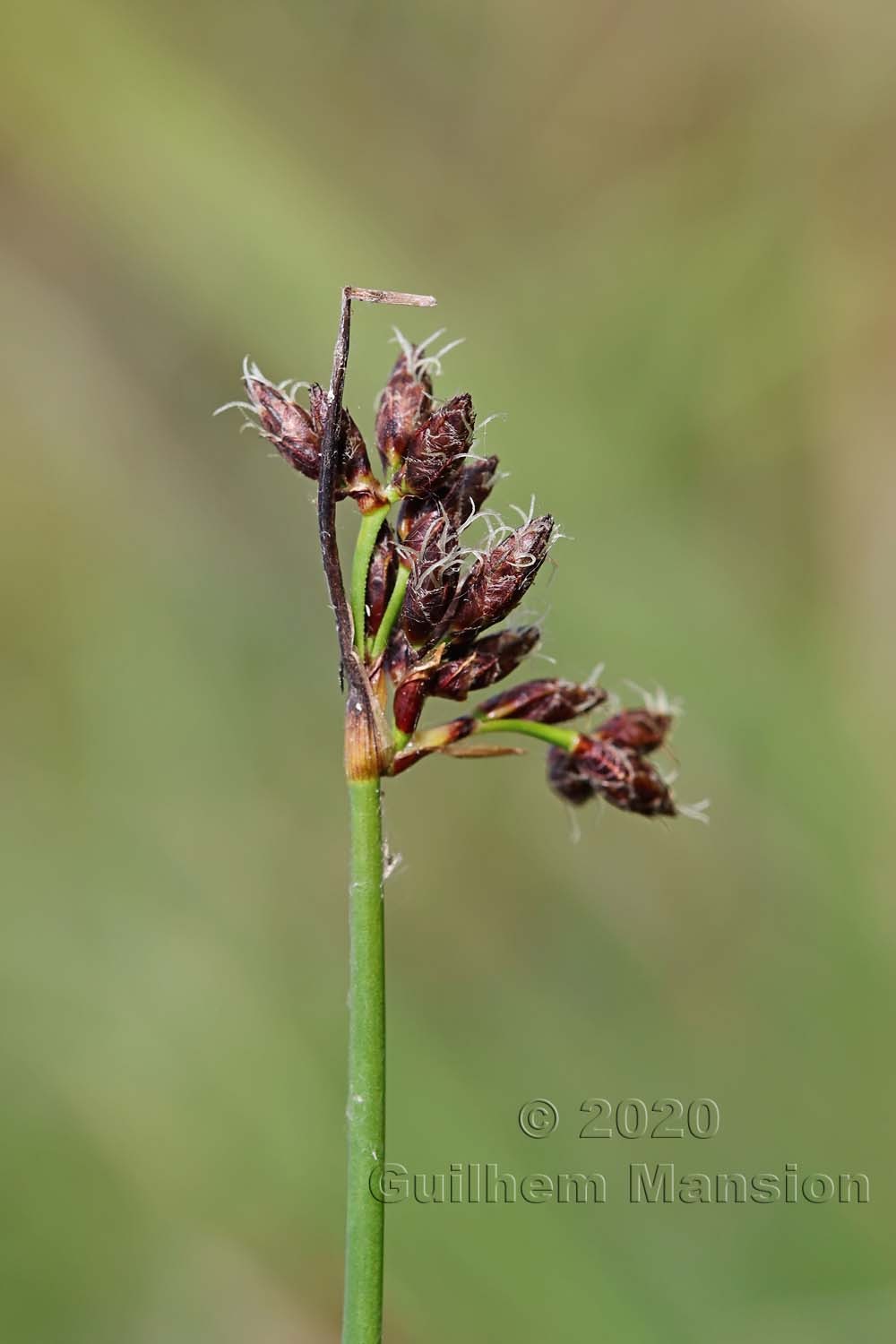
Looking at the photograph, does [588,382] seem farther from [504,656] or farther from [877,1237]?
[504,656]

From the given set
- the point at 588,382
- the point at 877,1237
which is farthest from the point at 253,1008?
the point at 588,382

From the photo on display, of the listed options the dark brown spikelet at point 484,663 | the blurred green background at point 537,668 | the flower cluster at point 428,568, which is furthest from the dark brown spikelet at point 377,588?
the blurred green background at point 537,668

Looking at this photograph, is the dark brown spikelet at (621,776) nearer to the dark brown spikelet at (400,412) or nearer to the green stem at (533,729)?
the green stem at (533,729)

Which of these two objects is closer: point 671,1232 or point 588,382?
point 671,1232

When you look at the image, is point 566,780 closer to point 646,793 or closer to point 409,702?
point 646,793

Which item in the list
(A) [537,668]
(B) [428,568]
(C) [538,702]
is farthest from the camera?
(A) [537,668]

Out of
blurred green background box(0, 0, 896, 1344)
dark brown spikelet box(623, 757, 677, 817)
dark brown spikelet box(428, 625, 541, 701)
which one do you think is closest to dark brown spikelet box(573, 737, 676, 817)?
dark brown spikelet box(623, 757, 677, 817)

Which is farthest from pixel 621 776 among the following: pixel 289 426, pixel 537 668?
pixel 537 668

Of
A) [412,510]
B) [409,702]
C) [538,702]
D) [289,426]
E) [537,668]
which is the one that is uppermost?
[537,668]
